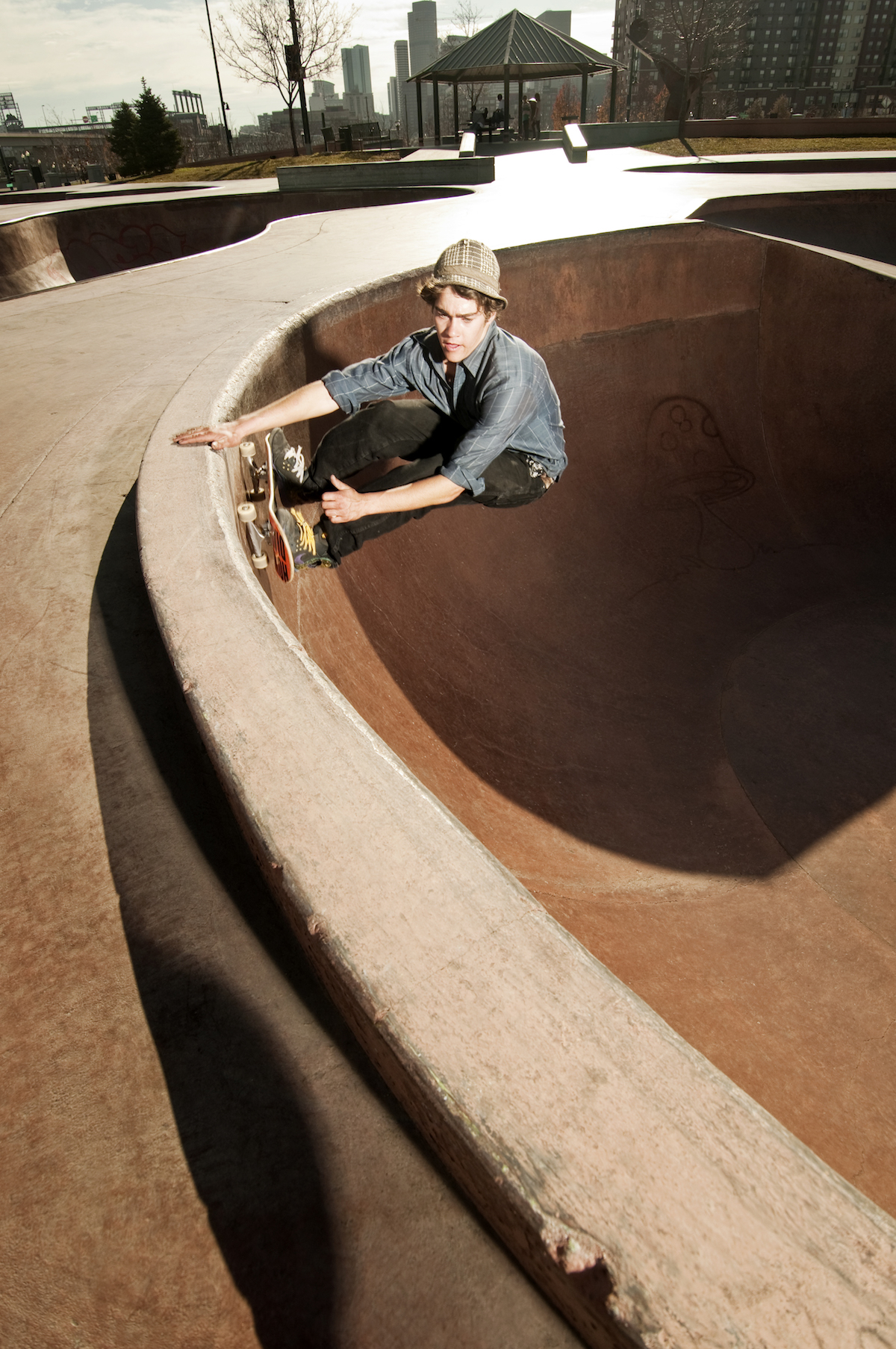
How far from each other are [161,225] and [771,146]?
18385mm

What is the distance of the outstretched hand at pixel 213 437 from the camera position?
9.96 ft

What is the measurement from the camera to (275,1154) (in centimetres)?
128

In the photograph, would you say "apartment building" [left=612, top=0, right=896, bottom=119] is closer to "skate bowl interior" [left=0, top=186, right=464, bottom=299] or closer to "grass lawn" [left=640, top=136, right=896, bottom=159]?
"grass lawn" [left=640, top=136, right=896, bottom=159]

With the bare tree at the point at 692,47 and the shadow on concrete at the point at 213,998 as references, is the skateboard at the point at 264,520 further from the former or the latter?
the bare tree at the point at 692,47

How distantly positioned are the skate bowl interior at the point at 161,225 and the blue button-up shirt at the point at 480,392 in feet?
44.7

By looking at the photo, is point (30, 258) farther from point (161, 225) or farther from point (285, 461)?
point (285, 461)

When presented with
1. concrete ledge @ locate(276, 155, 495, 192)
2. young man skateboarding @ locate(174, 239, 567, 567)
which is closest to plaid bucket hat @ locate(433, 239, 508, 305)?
young man skateboarding @ locate(174, 239, 567, 567)

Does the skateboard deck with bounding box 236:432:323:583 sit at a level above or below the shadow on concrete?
above

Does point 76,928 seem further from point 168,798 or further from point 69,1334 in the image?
point 69,1334

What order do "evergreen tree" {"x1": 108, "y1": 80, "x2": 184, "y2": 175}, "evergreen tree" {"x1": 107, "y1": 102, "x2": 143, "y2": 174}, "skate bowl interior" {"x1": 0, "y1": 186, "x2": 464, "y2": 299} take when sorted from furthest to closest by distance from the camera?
"evergreen tree" {"x1": 107, "y1": 102, "x2": 143, "y2": 174}, "evergreen tree" {"x1": 108, "y1": 80, "x2": 184, "y2": 175}, "skate bowl interior" {"x1": 0, "y1": 186, "x2": 464, "y2": 299}

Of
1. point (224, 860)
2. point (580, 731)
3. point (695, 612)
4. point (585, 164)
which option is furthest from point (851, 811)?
point (585, 164)

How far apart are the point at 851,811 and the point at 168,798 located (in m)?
4.15

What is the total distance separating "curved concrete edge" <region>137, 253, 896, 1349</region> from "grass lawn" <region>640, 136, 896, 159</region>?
23.5 metres

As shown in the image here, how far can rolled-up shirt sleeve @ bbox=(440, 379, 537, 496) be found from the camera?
311cm
